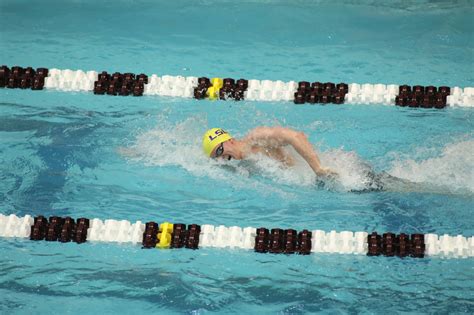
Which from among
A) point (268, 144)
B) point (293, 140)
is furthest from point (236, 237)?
point (268, 144)

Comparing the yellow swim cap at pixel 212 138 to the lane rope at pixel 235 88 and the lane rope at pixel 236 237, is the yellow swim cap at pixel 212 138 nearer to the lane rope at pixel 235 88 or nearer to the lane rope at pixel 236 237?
the lane rope at pixel 235 88

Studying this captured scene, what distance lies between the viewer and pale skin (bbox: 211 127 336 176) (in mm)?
5547

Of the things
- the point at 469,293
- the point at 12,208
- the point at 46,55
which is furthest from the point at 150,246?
the point at 46,55

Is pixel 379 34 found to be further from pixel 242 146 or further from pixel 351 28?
pixel 242 146

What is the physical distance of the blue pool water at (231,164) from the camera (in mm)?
4559

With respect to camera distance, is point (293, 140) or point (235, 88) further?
point (235, 88)

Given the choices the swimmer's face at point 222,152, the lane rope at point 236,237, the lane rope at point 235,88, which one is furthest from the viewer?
the lane rope at point 235,88

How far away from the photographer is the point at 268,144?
18.9 feet

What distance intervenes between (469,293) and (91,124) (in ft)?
10.3

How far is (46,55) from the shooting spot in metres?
7.57

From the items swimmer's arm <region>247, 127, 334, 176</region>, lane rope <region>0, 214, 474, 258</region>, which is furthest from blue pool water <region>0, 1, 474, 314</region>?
swimmer's arm <region>247, 127, 334, 176</region>

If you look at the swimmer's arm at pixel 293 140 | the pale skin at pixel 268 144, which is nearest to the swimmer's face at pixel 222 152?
the pale skin at pixel 268 144

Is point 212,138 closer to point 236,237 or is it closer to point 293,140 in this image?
point 293,140

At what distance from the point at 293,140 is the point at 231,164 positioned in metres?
0.55
